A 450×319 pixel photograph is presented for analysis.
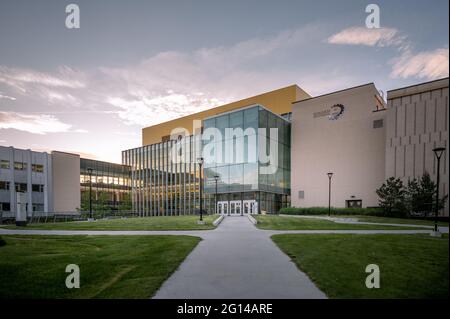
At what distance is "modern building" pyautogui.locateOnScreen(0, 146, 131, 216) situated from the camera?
47.8 meters

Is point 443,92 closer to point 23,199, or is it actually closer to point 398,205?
point 398,205

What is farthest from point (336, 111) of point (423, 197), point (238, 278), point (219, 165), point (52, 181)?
point (52, 181)

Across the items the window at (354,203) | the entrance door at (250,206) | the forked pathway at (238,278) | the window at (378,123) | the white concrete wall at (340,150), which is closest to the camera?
the forked pathway at (238,278)

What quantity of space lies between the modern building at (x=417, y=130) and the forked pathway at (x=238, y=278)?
32.1 metres

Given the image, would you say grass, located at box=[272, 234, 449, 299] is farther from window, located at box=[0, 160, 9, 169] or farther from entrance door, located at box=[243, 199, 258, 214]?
window, located at box=[0, 160, 9, 169]

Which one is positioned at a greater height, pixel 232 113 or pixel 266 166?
pixel 232 113

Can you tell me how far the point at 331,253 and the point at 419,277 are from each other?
329 cm

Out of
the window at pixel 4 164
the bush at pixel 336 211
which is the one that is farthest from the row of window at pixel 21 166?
the bush at pixel 336 211

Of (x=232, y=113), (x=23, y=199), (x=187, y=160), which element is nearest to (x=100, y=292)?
(x=23, y=199)

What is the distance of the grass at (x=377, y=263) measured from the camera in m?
5.84

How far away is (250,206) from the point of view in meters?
41.1

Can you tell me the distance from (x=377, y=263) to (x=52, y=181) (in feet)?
203

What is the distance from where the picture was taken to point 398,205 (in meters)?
31.4

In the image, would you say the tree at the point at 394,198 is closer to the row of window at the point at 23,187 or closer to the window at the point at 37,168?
the row of window at the point at 23,187
